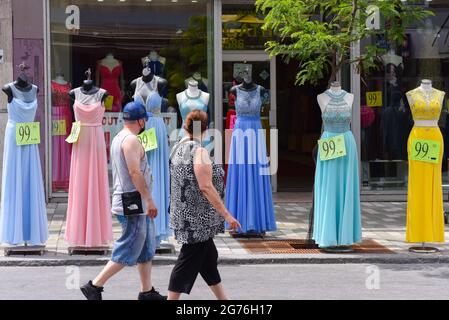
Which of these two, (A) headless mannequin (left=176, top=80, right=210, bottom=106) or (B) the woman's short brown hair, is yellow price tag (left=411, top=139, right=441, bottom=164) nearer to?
(A) headless mannequin (left=176, top=80, right=210, bottom=106)

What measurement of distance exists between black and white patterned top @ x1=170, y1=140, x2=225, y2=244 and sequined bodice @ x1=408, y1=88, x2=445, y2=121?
409cm

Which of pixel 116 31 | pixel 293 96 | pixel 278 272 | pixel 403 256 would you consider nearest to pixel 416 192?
pixel 403 256

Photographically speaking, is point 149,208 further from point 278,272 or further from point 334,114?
Answer: point 334,114

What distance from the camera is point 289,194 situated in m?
17.4

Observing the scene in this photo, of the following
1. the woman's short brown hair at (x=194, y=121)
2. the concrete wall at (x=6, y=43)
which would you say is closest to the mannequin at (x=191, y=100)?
the woman's short brown hair at (x=194, y=121)

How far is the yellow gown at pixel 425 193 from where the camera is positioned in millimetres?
11055

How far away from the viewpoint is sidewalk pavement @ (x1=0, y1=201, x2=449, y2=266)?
35.8 feet

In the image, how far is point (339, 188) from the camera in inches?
440

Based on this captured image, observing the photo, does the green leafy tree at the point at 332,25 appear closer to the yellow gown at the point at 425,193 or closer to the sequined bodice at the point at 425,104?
the sequined bodice at the point at 425,104

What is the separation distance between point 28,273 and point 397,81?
351 inches

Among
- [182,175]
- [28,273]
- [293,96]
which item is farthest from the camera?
[293,96]

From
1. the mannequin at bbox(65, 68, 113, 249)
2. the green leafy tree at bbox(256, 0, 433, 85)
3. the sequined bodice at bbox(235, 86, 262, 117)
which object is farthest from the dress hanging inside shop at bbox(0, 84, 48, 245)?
the green leafy tree at bbox(256, 0, 433, 85)

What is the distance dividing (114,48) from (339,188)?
6.55 meters

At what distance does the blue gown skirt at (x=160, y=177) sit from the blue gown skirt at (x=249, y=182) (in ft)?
4.15
